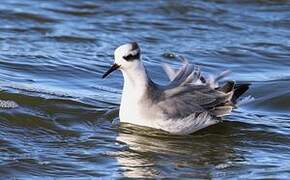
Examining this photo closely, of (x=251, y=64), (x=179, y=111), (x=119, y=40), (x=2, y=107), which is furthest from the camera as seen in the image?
(x=119, y=40)

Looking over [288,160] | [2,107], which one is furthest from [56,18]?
[288,160]

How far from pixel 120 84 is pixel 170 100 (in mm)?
2347

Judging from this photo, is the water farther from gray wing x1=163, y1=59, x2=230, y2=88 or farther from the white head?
the white head

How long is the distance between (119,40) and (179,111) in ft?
16.8

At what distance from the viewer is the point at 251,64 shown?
13.9m

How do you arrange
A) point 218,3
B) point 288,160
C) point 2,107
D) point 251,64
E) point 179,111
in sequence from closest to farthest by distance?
point 288,160 → point 179,111 → point 2,107 → point 251,64 → point 218,3

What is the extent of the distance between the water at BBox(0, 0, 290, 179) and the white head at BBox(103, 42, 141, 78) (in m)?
0.70

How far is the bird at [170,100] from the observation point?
10000 mm

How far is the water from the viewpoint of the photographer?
896cm

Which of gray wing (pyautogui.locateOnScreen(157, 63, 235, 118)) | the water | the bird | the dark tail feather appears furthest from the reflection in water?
the dark tail feather

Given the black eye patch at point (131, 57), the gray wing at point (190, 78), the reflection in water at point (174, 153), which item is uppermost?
the black eye patch at point (131, 57)

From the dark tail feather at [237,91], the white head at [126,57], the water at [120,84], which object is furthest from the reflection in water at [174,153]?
the white head at [126,57]

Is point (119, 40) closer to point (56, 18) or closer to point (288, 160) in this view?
point (56, 18)

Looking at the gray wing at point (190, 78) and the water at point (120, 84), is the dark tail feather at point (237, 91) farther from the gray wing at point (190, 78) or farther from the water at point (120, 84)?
the water at point (120, 84)
